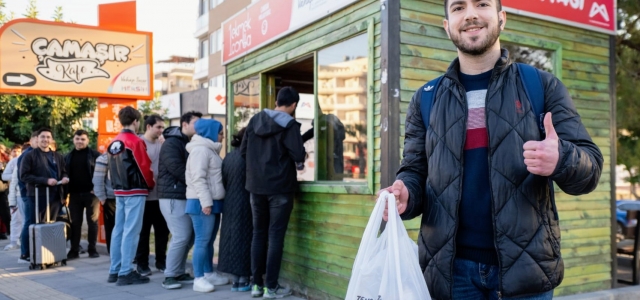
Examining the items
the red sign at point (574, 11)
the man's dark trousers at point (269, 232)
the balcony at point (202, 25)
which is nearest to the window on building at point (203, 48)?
the balcony at point (202, 25)

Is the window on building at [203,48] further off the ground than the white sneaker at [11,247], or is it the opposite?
the window on building at [203,48]

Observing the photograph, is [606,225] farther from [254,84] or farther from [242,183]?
[254,84]

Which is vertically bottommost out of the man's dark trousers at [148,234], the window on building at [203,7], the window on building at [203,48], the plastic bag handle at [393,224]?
the man's dark trousers at [148,234]

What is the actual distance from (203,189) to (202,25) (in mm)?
35627

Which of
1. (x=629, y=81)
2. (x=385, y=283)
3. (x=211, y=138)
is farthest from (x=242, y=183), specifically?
(x=629, y=81)

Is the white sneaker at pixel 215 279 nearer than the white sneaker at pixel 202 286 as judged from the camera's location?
No

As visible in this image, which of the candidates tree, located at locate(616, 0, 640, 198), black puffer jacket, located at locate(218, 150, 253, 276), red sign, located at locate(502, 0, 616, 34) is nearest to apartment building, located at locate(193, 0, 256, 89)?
tree, located at locate(616, 0, 640, 198)

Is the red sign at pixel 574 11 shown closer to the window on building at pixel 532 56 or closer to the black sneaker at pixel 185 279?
the window on building at pixel 532 56

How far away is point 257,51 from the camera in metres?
7.43

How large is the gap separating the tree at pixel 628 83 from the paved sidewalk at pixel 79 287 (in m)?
5.46

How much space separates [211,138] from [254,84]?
4.63ft

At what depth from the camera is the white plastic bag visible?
2.13m

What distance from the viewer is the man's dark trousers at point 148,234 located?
25.2ft

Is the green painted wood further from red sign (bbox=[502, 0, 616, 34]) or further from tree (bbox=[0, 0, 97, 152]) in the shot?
tree (bbox=[0, 0, 97, 152])
